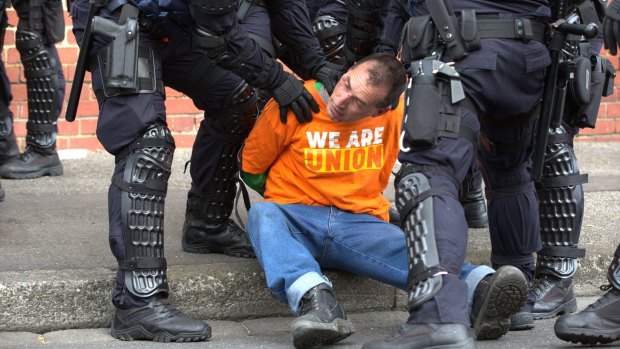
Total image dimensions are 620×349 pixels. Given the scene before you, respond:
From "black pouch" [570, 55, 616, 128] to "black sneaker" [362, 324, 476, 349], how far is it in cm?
120

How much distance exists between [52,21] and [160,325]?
270 centimetres

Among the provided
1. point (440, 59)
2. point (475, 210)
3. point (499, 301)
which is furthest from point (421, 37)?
point (475, 210)

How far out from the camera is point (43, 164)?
6.15m

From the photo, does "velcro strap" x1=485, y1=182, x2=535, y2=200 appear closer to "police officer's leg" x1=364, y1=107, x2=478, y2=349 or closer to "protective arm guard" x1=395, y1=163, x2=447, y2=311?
"police officer's leg" x1=364, y1=107, x2=478, y2=349

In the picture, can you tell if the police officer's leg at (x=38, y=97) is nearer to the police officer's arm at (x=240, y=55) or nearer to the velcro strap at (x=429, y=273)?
the police officer's arm at (x=240, y=55)

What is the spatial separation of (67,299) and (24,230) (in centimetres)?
90

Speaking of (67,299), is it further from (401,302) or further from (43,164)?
(43,164)

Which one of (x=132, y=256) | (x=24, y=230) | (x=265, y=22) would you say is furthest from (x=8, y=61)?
(x=132, y=256)

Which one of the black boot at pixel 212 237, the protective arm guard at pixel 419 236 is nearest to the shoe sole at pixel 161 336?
the black boot at pixel 212 237

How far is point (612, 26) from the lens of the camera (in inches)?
140

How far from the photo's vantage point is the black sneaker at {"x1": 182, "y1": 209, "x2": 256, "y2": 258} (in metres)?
4.59

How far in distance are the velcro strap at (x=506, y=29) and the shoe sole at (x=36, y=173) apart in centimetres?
320

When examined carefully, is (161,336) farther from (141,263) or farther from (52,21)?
(52,21)

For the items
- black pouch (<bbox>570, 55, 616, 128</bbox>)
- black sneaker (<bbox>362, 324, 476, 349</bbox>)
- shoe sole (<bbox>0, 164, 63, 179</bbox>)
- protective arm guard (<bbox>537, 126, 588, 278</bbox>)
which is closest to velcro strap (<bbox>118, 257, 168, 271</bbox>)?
black sneaker (<bbox>362, 324, 476, 349</bbox>)
